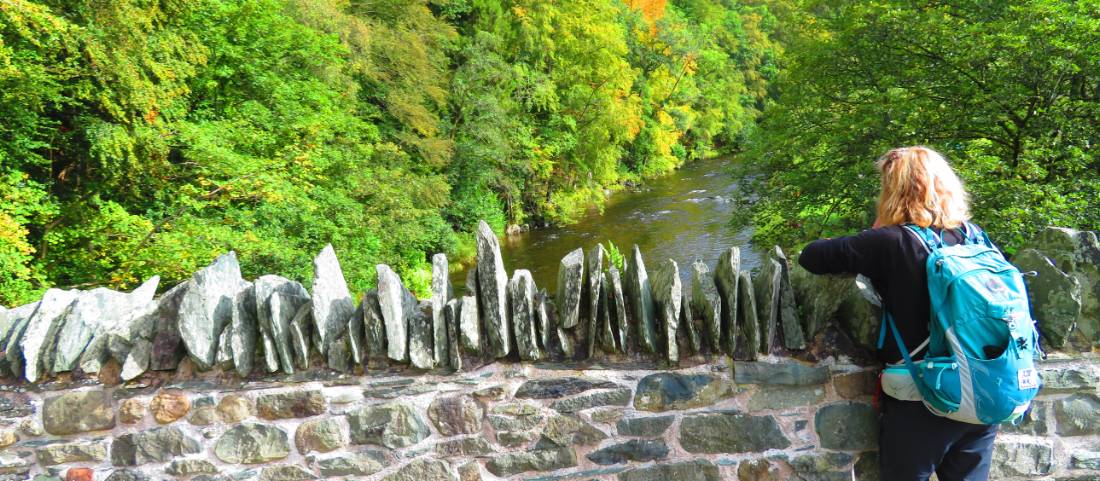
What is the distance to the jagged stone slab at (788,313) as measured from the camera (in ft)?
6.79

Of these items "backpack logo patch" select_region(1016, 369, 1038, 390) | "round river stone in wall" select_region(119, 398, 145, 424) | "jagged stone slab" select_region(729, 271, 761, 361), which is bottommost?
"backpack logo patch" select_region(1016, 369, 1038, 390)

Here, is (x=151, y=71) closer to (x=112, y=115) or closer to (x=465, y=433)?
(x=112, y=115)

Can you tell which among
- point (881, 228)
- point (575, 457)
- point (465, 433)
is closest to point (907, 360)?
point (881, 228)

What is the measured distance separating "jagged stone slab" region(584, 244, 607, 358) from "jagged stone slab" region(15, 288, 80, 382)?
2.00 metres

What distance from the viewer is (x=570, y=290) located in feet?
6.95

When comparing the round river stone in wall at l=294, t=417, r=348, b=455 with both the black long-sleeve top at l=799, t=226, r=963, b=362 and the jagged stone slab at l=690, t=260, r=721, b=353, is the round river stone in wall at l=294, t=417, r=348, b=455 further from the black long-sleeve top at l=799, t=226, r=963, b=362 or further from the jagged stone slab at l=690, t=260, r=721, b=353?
the black long-sleeve top at l=799, t=226, r=963, b=362

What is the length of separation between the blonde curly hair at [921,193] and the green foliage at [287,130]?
308 inches

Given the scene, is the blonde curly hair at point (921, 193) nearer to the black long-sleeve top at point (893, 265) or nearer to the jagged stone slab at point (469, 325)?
the black long-sleeve top at point (893, 265)

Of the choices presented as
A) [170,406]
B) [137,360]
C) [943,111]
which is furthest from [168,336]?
[943,111]

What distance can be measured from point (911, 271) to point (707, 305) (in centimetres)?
61

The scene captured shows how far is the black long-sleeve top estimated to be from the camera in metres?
1.79

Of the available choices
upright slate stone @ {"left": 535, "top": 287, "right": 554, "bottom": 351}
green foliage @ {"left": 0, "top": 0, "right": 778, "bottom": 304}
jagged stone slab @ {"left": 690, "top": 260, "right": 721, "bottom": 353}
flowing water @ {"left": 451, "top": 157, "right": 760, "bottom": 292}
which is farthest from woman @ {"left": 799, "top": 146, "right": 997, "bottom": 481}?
flowing water @ {"left": 451, "top": 157, "right": 760, "bottom": 292}

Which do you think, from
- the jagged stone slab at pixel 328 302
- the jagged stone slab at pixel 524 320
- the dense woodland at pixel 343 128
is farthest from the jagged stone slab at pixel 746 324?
the dense woodland at pixel 343 128

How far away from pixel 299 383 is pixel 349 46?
13077 mm
